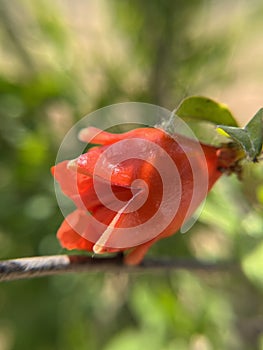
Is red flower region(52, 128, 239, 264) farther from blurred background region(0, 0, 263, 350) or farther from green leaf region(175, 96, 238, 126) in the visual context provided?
blurred background region(0, 0, 263, 350)

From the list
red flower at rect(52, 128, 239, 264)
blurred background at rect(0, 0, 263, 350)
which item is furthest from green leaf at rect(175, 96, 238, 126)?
blurred background at rect(0, 0, 263, 350)

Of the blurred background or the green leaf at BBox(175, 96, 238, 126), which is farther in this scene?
the blurred background

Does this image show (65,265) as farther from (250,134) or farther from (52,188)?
(52,188)

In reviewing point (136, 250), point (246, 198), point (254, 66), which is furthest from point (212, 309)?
point (254, 66)

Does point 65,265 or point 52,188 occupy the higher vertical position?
point 65,265

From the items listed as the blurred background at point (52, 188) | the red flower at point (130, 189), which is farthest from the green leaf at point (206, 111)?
the blurred background at point (52, 188)

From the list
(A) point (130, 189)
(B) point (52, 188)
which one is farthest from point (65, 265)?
(B) point (52, 188)
